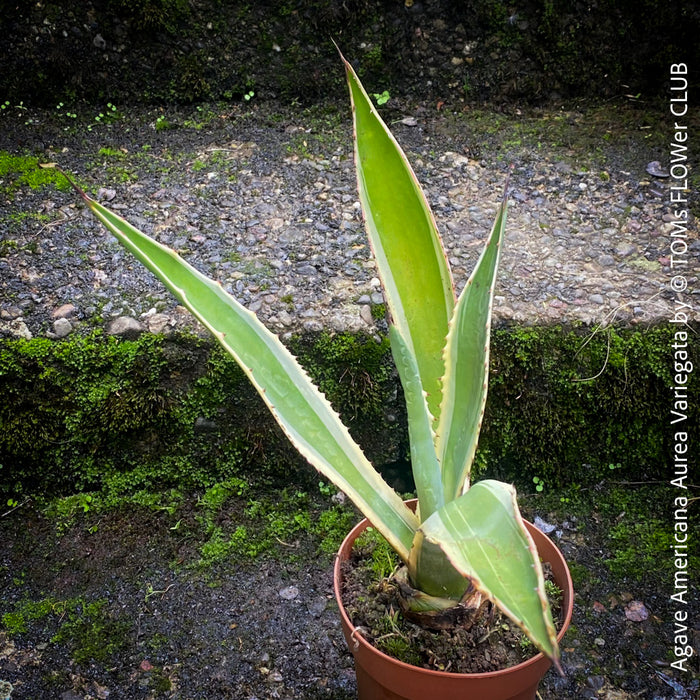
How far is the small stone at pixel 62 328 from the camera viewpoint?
5.55 feet

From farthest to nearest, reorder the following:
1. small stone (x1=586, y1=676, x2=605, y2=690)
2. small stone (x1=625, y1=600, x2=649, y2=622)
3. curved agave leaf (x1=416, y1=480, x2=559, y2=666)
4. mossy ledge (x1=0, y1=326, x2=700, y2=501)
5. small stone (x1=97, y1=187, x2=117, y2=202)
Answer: small stone (x1=97, y1=187, x2=117, y2=202)
mossy ledge (x1=0, y1=326, x2=700, y2=501)
small stone (x1=625, y1=600, x2=649, y2=622)
small stone (x1=586, y1=676, x2=605, y2=690)
curved agave leaf (x1=416, y1=480, x2=559, y2=666)

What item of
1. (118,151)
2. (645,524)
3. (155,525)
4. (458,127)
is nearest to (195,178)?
(118,151)

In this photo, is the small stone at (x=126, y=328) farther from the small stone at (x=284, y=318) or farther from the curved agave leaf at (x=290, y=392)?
the curved agave leaf at (x=290, y=392)

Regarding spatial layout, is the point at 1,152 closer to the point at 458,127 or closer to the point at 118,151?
the point at 118,151

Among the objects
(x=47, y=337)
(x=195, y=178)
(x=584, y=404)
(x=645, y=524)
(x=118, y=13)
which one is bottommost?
(x=645, y=524)

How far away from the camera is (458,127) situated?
237cm

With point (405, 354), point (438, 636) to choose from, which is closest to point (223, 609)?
point (438, 636)

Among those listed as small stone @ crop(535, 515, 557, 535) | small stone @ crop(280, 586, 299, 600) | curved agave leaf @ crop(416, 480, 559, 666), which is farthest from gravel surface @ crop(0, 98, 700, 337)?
curved agave leaf @ crop(416, 480, 559, 666)

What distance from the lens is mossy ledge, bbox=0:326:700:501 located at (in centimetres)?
167

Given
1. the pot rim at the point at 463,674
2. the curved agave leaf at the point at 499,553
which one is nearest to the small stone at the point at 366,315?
the pot rim at the point at 463,674

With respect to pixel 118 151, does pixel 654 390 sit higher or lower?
lower

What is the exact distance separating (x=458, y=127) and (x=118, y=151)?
1.20m

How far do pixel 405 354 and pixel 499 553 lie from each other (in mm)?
353

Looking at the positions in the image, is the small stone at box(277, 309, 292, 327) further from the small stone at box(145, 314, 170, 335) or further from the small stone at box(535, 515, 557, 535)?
the small stone at box(535, 515, 557, 535)
